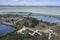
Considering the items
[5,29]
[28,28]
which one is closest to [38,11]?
[28,28]

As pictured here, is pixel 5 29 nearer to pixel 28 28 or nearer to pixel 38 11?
pixel 28 28

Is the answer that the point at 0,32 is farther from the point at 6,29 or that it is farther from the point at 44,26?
the point at 44,26

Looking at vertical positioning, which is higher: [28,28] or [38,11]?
[38,11]

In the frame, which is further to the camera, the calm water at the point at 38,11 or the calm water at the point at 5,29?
the calm water at the point at 38,11

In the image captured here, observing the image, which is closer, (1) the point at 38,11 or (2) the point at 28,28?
(2) the point at 28,28

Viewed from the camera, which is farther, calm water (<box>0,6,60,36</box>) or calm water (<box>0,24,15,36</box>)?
calm water (<box>0,6,60,36</box>)

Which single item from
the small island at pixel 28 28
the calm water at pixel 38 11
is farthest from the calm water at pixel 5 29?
the calm water at pixel 38 11

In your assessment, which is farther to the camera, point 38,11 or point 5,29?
point 38,11

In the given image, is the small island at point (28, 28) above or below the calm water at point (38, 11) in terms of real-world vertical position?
below

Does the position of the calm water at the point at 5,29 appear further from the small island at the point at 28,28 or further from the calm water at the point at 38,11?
the calm water at the point at 38,11

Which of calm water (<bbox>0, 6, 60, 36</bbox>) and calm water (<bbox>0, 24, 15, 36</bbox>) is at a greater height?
calm water (<bbox>0, 6, 60, 36</bbox>)

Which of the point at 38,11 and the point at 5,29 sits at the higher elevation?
the point at 38,11

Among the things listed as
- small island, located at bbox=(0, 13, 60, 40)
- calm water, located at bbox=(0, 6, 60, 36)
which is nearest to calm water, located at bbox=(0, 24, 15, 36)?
small island, located at bbox=(0, 13, 60, 40)

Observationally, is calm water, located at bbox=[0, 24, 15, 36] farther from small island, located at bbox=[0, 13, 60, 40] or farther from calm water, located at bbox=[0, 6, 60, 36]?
calm water, located at bbox=[0, 6, 60, 36]
